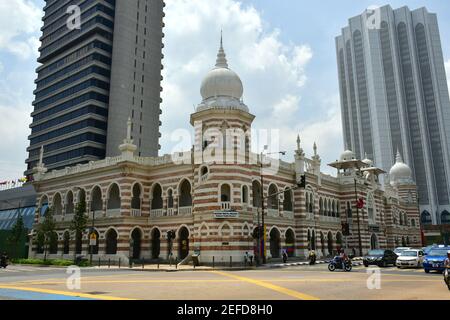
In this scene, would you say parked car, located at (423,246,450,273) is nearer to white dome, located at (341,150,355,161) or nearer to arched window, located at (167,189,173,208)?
arched window, located at (167,189,173,208)

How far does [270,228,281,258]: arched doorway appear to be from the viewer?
4403cm

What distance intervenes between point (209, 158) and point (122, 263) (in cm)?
1400

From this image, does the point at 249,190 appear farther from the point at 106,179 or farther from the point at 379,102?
the point at 379,102

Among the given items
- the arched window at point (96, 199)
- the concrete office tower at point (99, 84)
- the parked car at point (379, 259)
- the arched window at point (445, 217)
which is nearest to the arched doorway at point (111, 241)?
the arched window at point (96, 199)

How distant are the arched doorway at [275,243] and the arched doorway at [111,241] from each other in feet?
56.5

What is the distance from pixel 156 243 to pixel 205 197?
32.2 ft

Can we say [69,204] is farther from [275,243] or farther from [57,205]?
[275,243]

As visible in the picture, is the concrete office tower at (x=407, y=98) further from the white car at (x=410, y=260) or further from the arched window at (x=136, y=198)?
the arched window at (x=136, y=198)

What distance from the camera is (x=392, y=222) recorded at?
6694cm

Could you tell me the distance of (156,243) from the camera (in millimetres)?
43344

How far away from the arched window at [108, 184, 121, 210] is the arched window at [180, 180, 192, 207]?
7.93m

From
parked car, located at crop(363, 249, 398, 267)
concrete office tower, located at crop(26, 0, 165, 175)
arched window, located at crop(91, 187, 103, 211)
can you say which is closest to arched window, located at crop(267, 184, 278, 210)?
parked car, located at crop(363, 249, 398, 267)

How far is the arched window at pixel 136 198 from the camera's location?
43500 mm
